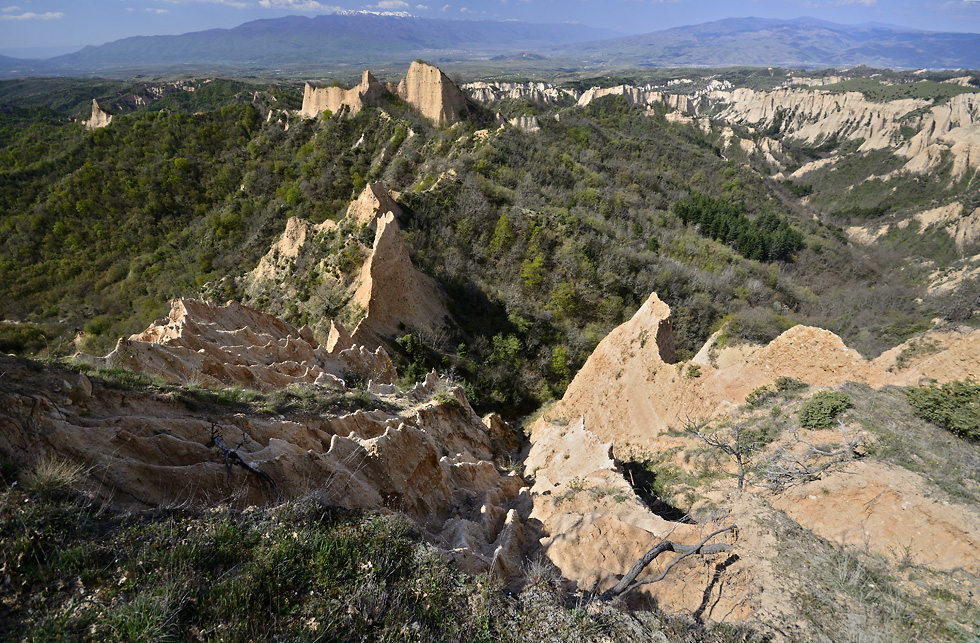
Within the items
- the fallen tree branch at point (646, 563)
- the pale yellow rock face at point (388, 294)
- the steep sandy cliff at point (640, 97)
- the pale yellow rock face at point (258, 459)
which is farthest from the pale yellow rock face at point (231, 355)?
the steep sandy cliff at point (640, 97)

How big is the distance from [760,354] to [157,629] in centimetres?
1835

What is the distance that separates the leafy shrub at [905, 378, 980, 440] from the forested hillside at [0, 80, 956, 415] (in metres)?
7.94

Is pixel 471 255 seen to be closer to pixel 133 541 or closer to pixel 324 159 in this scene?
pixel 324 159

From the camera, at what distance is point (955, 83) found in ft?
410

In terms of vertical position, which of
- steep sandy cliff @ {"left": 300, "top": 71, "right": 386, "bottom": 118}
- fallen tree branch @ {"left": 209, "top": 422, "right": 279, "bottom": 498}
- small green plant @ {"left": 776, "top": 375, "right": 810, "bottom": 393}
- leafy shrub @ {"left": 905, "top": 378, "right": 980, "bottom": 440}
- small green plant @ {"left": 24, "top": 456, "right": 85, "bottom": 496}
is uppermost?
steep sandy cliff @ {"left": 300, "top": 71, "right": 386, "bottom": 118}

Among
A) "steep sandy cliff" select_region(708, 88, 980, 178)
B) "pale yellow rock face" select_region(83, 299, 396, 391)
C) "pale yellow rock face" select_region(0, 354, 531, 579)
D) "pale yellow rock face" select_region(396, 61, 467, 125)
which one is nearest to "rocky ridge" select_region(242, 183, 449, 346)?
"pale yellow rock face" select_region(83, 299, 396, 391)

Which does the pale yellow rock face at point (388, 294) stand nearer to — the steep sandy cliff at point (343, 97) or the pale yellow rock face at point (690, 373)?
the pale yellow rock face at point (690, 373)

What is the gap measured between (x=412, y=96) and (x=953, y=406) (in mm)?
56536

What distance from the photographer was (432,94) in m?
51.2

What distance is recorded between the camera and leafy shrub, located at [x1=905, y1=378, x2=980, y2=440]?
1066cm

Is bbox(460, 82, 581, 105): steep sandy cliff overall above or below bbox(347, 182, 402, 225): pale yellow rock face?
above

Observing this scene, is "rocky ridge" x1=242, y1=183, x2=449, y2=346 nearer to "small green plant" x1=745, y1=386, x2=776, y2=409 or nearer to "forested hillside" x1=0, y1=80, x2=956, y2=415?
"forested hillside" x1=0, y1=80, x2=956, y2=415

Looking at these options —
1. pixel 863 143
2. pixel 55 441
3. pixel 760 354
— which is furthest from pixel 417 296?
pixel 863 143

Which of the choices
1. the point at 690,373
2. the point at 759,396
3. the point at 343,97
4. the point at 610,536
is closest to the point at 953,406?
the point at 759,396
